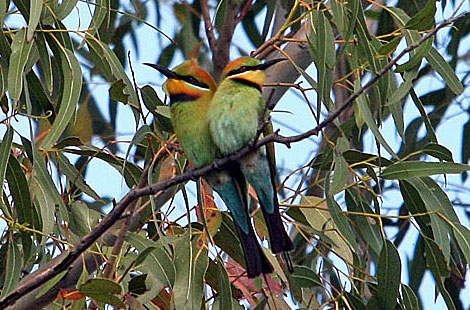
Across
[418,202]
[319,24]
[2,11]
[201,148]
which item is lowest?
[418,202]

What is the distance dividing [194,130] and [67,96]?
0.94 feet

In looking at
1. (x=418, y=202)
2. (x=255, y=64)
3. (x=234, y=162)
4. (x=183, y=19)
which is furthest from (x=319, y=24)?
(x=183, y=19)

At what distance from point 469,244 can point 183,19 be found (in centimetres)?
200

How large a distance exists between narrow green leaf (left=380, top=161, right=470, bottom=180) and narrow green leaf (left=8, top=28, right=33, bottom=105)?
2.44 feet

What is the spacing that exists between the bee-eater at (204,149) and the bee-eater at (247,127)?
38 millimetres

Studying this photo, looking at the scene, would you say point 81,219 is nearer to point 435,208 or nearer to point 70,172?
point 70,172

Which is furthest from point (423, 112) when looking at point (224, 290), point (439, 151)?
point (224, 290)

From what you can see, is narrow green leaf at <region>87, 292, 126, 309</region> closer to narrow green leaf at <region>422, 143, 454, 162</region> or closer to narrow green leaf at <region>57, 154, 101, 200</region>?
narrow green leaf at <region>57, 154, 101, 200</region>

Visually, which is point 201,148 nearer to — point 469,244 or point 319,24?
point 319,24

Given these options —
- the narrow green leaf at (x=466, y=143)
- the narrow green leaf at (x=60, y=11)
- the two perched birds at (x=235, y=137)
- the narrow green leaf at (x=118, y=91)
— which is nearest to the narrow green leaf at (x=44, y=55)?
the narrow green leaf at (x=60, y=11)

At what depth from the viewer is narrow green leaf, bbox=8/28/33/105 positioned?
151 centimetres

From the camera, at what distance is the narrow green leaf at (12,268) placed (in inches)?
65.1

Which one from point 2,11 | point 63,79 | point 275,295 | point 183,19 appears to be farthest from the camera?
point 183,19

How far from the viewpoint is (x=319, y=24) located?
1668 millimetres
